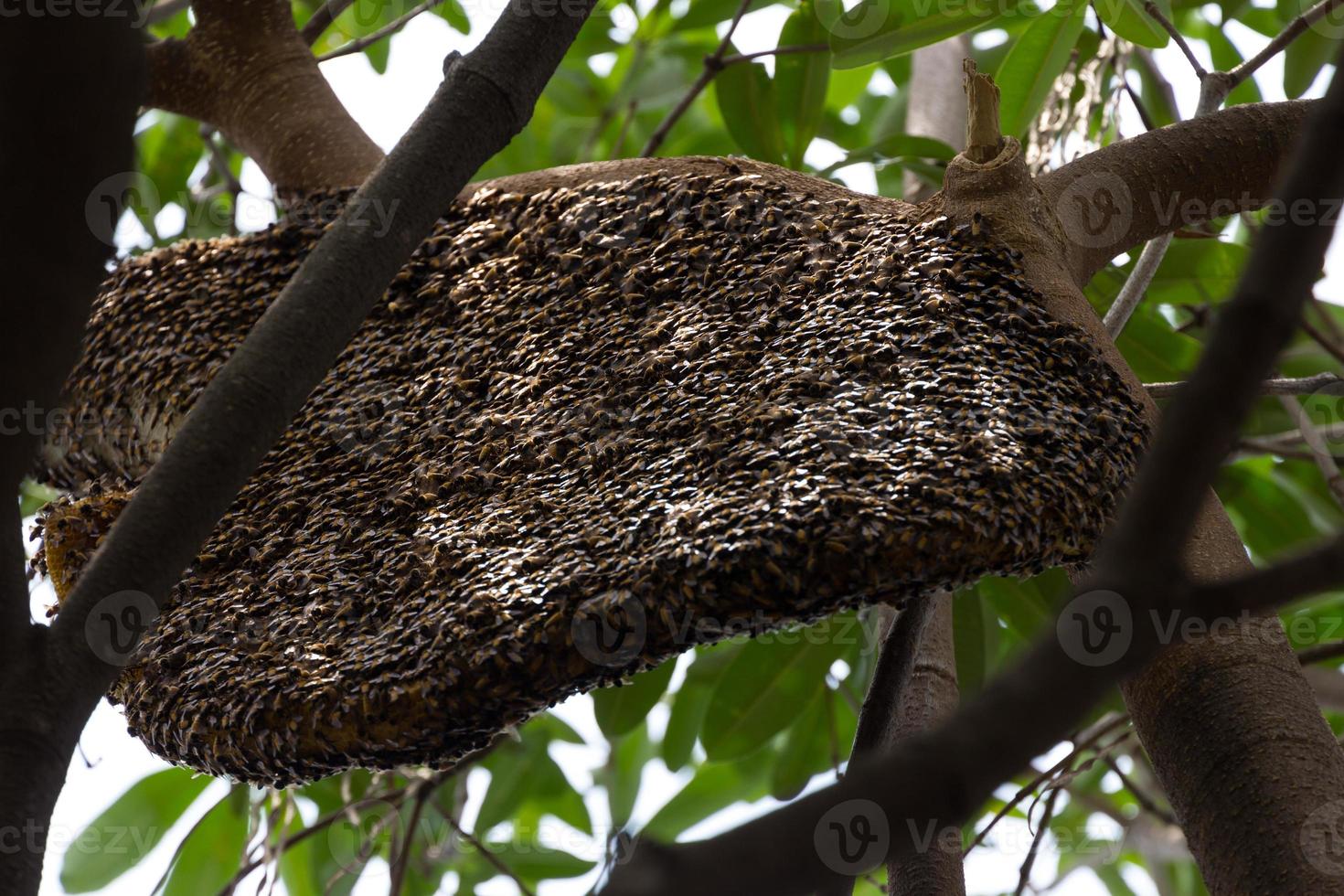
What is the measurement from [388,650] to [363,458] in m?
0.26

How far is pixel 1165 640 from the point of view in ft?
1.50

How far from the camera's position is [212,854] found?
1932 mm

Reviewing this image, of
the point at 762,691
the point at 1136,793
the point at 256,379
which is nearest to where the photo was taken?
the point at 256,379

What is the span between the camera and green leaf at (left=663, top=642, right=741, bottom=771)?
1922 mm

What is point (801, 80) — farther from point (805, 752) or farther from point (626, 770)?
point (626, 770)

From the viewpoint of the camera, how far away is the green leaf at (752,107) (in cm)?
188

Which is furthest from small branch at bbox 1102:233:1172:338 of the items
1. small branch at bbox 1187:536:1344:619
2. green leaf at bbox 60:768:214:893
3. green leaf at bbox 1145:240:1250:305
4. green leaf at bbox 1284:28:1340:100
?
green leaf at bbox 60:768:214:893

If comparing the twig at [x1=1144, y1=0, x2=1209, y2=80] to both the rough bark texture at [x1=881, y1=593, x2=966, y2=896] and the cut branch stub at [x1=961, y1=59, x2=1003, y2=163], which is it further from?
the rough bark texture at [x1=881, y1=593, x2=966, y2=896]

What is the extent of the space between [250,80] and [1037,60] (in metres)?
1.10

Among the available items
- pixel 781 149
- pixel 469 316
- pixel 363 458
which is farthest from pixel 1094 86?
pixel 363 458

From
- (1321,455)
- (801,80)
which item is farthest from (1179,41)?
(801,80)

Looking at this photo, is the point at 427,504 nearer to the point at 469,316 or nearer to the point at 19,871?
the point at 469,316

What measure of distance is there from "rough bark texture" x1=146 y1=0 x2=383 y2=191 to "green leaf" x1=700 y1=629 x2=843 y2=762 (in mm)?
920

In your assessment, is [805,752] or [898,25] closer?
[898,25]
